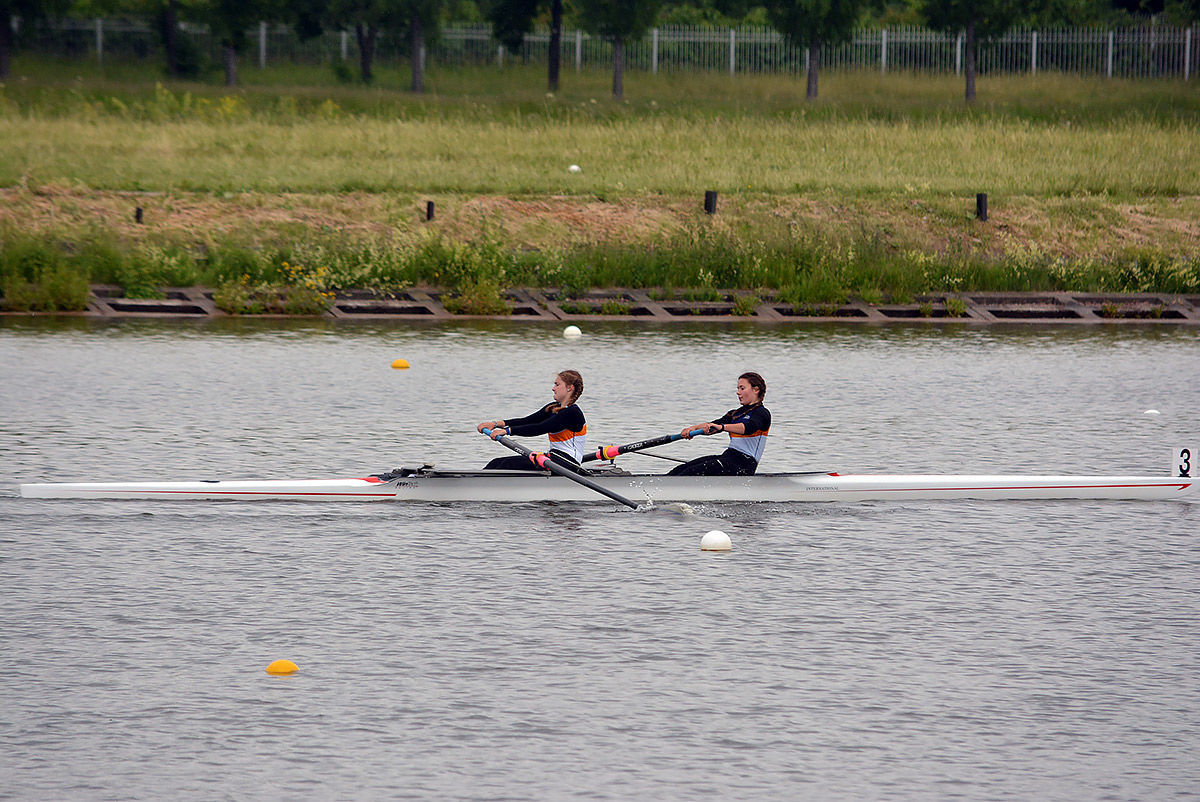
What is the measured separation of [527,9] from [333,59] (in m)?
8.20

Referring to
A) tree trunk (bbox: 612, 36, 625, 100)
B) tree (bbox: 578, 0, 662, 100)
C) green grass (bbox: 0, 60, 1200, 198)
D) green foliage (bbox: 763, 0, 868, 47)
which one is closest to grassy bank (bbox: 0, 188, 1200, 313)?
green grass (bbox: 0, 60, 1200, 198)

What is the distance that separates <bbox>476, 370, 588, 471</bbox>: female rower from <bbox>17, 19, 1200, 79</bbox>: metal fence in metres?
43.3

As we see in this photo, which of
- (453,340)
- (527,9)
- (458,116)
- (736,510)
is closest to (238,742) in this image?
(736,510)

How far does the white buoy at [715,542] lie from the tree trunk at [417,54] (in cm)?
4429

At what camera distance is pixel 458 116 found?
46.2m

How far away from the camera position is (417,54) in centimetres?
5666

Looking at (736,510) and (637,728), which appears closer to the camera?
(637,728)

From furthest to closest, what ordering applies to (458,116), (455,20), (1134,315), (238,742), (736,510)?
(455,20) < (458,116) < (1134,315) < (736,510) < (238,742)

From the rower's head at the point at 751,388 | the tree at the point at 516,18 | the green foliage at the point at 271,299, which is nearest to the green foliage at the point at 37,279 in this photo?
the green foliage at the point at 271,299

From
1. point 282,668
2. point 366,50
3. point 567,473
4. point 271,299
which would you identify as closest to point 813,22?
point 366,50

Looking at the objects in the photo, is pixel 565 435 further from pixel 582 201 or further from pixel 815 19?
pixel 815 19

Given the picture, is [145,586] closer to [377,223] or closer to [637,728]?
[637,728]

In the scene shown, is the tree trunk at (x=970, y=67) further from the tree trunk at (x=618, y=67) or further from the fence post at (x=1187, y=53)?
the tree trunk at (x=618, y=67)

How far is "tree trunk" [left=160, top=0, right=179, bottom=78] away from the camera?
58406 millimetres
